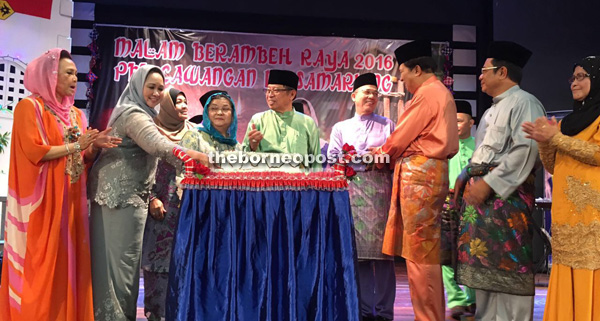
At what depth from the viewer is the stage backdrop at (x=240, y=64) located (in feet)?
20.2

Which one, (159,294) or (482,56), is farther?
(482,56)

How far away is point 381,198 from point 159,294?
158cm

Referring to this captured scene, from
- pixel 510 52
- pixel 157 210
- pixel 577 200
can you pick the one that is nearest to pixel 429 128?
pixel 510 52

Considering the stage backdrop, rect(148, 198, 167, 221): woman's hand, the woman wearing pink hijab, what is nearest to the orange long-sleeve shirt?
rect(148, 198, 167, 221): woman's hand

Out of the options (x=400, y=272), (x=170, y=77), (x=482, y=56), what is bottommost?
(x=400, y=272)

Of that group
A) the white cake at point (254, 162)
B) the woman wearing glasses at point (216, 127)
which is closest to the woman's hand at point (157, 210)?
the woman wearing glasses at point (216, 127)

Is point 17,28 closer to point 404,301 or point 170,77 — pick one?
point 170,77

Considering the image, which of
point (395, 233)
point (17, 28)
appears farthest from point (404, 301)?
point (17, 28)

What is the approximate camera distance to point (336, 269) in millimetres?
2420

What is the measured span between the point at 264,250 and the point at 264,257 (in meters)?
0.03

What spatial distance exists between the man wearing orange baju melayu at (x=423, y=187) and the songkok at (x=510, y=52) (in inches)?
14.3

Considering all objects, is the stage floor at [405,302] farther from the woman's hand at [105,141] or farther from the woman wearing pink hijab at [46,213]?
the woman's hand at [105,141]

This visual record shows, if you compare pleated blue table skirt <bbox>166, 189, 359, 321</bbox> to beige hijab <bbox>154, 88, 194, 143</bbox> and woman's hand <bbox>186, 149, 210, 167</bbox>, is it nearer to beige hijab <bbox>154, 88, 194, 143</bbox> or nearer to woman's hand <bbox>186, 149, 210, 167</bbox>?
woman's hand <bbox>186, 149, 210, 167</bbox>

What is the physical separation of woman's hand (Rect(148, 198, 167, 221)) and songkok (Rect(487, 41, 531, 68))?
2.17 meters
